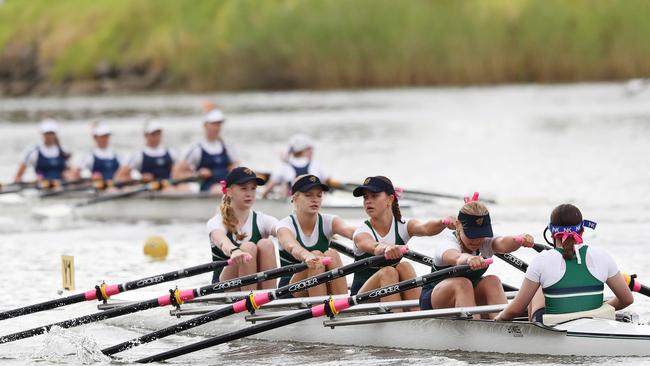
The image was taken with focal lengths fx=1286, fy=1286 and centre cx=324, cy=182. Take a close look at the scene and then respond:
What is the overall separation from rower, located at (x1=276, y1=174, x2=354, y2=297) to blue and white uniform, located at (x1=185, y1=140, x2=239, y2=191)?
7.48m

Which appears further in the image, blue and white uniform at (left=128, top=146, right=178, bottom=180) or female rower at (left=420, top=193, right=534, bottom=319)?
blue and white uniform at (left=128, top=146, right=178, bottom=180)

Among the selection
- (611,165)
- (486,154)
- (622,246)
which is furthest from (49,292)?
(486,154)

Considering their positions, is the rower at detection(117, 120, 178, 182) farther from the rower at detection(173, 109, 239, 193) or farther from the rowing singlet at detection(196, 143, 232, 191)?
the rowing singlet at detection(196, 143, 232, 191)

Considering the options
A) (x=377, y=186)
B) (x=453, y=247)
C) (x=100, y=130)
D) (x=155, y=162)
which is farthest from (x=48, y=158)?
(x=453, y=247)

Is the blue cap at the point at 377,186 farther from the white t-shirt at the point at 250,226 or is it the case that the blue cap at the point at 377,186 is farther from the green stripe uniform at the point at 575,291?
the green stripe uniform at the point at 575,291

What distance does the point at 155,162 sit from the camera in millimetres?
18766

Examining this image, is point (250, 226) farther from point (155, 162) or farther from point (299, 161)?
point (155, 162)

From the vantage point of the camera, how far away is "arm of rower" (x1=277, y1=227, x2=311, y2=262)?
9.88 metres

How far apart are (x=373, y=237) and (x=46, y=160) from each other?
1101 centimetres

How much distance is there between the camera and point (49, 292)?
13266mm

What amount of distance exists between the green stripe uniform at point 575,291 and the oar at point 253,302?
1.32 m

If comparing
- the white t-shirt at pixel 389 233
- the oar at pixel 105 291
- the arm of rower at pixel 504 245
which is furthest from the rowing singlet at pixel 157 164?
the arm of rower at pixel 504 245

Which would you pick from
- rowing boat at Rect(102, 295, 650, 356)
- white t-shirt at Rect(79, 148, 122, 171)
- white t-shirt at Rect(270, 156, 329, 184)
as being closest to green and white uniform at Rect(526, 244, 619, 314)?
rowing boat at Rect(102, 295, 650, 356)

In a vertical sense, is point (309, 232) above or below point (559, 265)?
above
